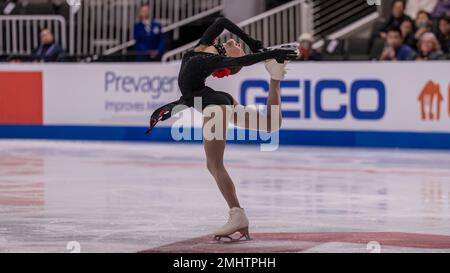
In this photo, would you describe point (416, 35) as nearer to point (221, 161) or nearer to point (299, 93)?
point (299, 93)

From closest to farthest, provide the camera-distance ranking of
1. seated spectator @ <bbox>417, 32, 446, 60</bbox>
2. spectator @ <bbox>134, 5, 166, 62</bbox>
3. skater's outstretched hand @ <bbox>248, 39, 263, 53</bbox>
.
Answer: skater's outstretched hand @ <bbox>248, 39, 263, 53</bbox> → seated spectator @ <bbox>417, 32, 446, 60</bbox> → spectator @ <bbox>134, 5, 166, 62</bbox>

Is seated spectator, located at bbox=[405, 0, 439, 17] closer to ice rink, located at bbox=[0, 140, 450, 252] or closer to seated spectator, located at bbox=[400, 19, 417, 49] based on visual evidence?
seated spectator, located at bbox=[400, 19, 417, 49]

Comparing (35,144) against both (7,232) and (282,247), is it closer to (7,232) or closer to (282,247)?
(7,232)

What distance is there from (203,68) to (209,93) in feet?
0.84

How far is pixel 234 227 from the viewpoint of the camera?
7.93 metres

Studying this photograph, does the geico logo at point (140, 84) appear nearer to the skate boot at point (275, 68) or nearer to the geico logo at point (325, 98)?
the geico logo at point (325, 98)

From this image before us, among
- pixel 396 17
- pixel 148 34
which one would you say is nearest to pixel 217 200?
pixel 396 17

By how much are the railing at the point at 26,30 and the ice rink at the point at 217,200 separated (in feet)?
15.3

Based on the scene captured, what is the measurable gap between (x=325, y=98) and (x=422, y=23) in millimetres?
2130

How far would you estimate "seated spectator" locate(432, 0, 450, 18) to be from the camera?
18922 millimetres

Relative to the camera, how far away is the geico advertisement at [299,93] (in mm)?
17203

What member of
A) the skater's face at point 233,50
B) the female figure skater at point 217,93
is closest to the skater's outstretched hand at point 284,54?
the female figure skater at point 217,93

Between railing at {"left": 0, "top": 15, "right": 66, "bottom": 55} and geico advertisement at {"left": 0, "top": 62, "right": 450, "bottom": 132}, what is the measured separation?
1.87m

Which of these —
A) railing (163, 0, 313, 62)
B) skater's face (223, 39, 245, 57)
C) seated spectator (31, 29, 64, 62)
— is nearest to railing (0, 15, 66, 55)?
seated spectator (31, 29, 64, 62)
